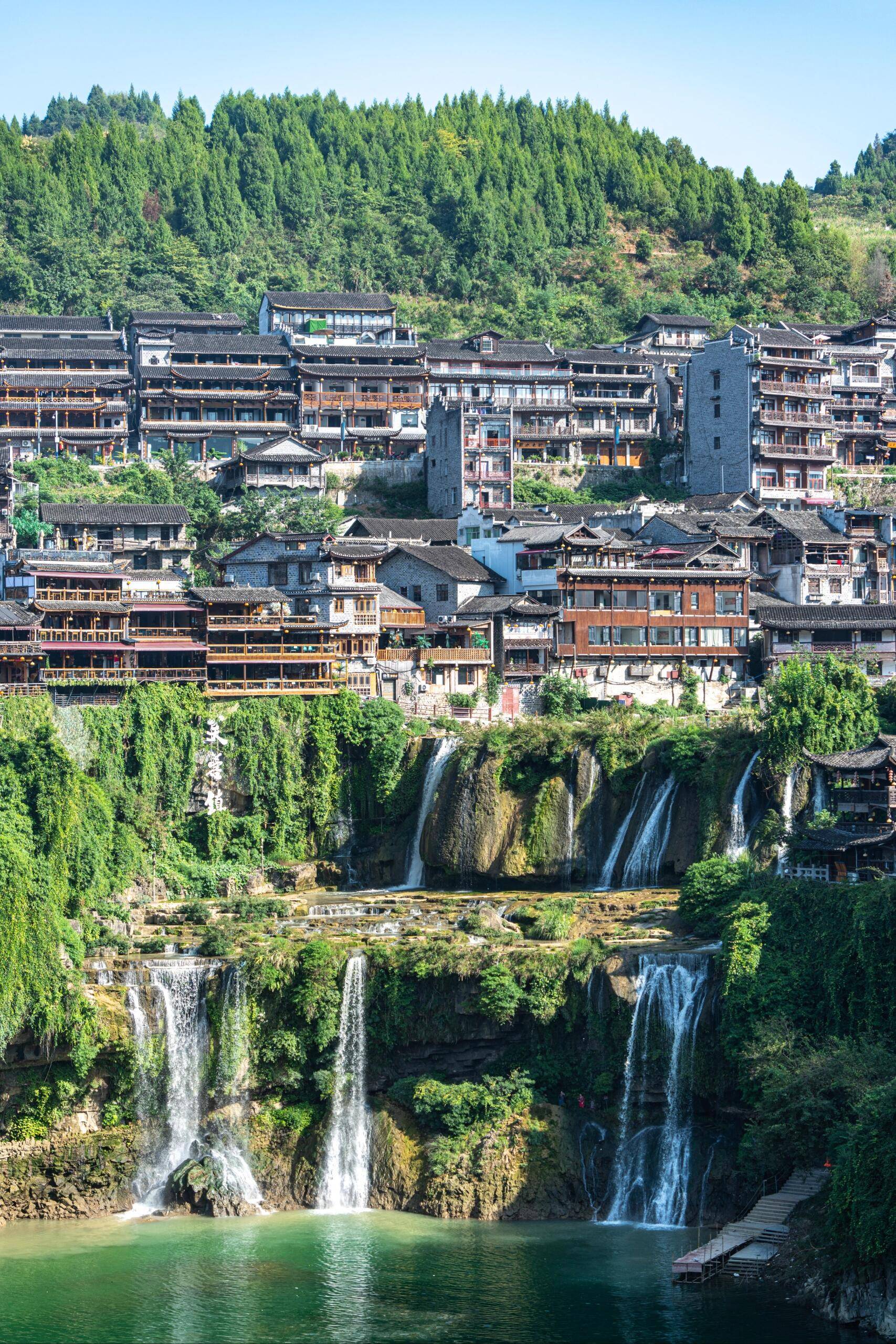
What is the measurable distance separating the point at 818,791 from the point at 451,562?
28.1 meters

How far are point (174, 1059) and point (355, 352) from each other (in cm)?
6301

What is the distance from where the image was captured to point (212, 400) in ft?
351

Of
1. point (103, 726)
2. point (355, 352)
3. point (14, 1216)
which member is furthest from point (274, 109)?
point (14, 1216)

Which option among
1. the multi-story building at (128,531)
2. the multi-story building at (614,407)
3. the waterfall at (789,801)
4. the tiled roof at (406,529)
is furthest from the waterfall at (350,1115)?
the multi-story building at (614,407)

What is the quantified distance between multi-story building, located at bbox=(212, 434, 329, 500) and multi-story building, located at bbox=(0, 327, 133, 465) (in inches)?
294

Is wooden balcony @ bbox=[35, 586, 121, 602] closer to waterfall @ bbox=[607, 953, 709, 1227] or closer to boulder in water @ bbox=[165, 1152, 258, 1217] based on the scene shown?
boulder in water @ bbox=[165, 1152, 258, 1217]

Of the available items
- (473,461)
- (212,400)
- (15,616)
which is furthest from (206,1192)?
(212,400)

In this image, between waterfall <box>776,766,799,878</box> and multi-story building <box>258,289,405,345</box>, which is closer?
waterfall <box>776,766,799,878</box>

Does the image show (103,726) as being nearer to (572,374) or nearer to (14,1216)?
(14,1216)

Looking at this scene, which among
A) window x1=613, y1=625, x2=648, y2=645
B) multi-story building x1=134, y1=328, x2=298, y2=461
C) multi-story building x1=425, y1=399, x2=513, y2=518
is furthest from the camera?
multi-story building x1=134, y1=328, x2=298, y2=461

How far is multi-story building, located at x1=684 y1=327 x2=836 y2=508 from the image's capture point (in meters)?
102

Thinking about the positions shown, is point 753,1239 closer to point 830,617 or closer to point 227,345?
point 830,617

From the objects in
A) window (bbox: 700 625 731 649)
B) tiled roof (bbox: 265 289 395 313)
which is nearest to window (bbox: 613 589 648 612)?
window (bbox: 700 625 731 649)

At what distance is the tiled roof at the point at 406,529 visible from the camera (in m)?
90.2
